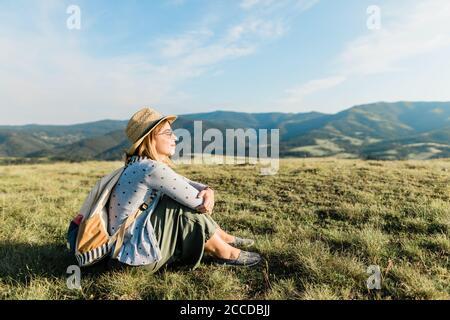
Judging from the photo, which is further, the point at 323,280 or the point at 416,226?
the point at 416,226

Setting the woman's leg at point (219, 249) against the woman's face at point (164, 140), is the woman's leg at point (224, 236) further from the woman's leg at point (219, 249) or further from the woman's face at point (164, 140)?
the woman's face at point (164, 140)

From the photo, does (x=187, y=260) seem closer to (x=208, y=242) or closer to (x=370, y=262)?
(x=208, y=242)

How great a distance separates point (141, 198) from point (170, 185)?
46 cm

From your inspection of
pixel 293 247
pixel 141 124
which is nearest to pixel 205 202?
pixel 141 124

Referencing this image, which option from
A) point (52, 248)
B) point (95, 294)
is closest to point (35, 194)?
point (52, 248)

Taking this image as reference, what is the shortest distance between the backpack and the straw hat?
0.46 metres

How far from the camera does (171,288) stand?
457cm

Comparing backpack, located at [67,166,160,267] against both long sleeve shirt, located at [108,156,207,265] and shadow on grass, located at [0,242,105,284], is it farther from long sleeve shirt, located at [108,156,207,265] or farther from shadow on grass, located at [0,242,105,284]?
shadow on grass, located at [0,242,105,284]

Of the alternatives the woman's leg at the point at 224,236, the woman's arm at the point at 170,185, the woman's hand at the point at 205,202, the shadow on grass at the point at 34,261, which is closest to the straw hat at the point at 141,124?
the woman's arm at the point at 170,185

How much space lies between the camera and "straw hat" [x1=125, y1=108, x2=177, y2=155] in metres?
4.66

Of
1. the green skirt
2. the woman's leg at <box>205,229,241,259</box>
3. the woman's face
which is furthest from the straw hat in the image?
the woman's leg at <box>205,229,241,259</box>

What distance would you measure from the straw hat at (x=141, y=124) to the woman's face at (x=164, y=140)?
0.15m

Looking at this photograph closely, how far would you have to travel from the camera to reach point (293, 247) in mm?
5816

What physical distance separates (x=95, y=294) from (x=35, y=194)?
858cm
